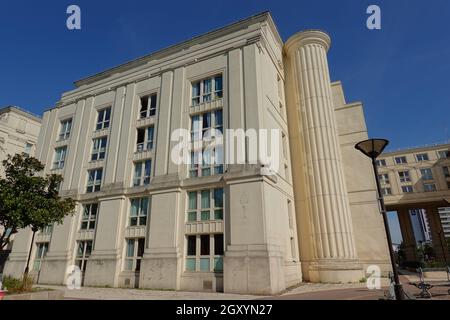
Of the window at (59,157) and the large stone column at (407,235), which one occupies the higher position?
the window at (59,157)

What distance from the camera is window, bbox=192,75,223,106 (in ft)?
72.7

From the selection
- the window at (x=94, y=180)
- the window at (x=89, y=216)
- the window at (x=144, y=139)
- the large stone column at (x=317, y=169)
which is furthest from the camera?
the window at (x=94, y=180)

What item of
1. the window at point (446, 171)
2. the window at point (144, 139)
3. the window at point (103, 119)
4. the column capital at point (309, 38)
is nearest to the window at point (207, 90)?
the window at point (144, 139)

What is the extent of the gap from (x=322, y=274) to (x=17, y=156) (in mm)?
21036

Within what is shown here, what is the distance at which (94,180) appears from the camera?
987 inches

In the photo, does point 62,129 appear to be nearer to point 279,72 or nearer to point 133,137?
point 133,137

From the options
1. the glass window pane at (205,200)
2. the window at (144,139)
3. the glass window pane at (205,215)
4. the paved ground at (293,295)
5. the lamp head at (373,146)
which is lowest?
the paved ground at (293,295)

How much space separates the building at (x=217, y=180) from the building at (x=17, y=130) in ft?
44.5

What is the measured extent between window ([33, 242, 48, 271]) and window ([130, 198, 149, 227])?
961 centimetres

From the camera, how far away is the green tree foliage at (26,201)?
14547mm

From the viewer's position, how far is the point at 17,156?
16.1m

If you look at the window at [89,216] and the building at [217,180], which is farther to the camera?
the window at [89,216]

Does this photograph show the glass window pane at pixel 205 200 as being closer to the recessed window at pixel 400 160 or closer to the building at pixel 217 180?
the building at pixel 217 180

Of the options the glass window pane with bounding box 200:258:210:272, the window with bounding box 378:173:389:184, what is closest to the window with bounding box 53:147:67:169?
the glass window pane with bounding box 200:258:210:272
